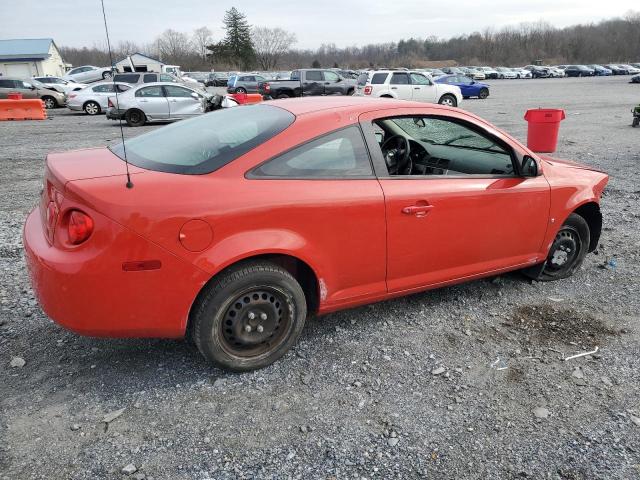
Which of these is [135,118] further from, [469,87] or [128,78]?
[469,87]

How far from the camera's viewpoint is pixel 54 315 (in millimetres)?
2662

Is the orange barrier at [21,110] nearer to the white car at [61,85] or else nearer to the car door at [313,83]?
the white car at [61,85]

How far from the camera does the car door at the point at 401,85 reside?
21172 millimetres

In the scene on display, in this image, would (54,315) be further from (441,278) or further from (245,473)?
(441,278)

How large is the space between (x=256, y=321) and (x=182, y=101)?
15.5m

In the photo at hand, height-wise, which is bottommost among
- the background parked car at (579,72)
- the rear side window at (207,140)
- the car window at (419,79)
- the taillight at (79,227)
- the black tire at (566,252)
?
the black tire at (566,252)

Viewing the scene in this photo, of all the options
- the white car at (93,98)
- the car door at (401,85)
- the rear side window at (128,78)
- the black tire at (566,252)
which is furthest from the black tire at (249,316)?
the rear side window at (128,78)

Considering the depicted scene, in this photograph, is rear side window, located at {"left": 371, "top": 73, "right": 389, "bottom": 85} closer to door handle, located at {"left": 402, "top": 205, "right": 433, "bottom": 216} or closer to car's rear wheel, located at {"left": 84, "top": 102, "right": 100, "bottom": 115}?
car's rear wheel, located at {"left": 84, "top": 102, "right": 100, "bottom": 115}

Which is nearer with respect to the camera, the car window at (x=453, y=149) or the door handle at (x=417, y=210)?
the door handle at (x=417, y=210)

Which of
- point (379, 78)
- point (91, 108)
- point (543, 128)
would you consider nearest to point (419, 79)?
point (379, 78)

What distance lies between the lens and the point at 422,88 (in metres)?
21.5

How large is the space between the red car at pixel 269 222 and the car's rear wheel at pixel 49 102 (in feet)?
83.6

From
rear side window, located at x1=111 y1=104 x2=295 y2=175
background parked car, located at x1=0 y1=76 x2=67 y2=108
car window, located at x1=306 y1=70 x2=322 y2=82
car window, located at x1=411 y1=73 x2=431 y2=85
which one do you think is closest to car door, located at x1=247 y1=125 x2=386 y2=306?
rear side window, located at x1=111 y1=104 x2=295 y2=175

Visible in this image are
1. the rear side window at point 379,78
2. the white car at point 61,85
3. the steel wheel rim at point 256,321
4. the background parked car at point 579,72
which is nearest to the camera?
the steel wheel rim at point 256,321
